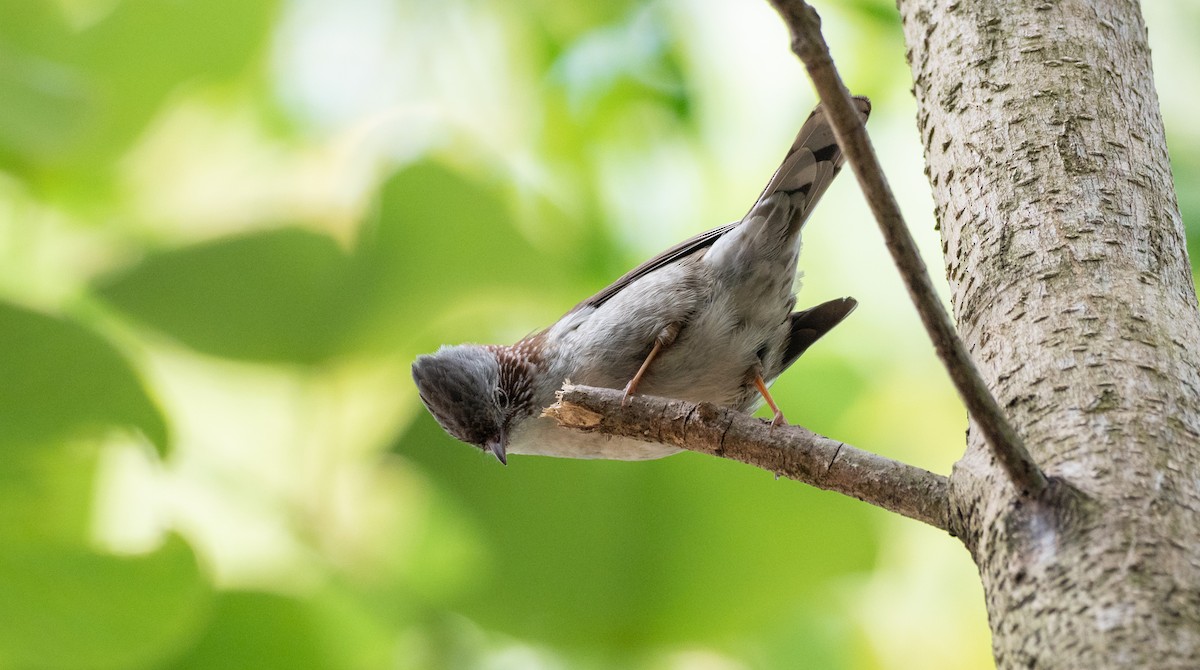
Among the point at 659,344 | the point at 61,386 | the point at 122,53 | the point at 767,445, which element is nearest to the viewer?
the point at 767,445

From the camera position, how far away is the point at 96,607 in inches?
90.4

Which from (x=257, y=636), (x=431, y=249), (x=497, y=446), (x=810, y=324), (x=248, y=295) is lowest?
(x=257, y=636)

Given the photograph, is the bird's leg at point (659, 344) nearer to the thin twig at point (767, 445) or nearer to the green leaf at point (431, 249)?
the thin twig at point (767, 445)

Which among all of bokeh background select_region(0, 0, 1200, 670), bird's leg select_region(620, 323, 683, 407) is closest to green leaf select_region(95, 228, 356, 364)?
bokeh background select_region(0, 0, 1200, 670)

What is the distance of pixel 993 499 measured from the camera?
1024 mm

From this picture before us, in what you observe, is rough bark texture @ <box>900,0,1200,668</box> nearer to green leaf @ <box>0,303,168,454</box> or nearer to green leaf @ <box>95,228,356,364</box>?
green leaf @ <box>95,228,356,364</box>

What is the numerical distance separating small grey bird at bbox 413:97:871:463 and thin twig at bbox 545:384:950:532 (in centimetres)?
46

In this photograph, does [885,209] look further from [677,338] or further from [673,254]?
[673,254]

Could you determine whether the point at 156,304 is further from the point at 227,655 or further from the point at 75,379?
the point at 227,655

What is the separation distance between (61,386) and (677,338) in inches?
60.3

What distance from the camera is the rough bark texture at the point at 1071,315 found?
92 centimetres

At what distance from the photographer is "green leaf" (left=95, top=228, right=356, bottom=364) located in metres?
2.51

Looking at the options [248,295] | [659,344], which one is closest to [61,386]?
[248,295]

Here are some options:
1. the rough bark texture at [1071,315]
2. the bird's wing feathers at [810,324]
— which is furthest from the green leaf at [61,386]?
the rough bark texture at [1071,315]
